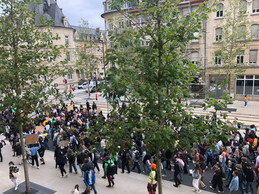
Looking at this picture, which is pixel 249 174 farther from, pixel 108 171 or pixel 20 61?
pixel 20 61

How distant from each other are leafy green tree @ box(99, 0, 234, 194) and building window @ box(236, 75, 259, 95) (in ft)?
80.8

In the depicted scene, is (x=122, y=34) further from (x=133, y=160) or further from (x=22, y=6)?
(x=133, y=160)

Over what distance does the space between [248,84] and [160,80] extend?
26.1 m

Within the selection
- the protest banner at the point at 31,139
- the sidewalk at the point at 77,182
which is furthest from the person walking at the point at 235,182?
the protest banner at the point at 31,139

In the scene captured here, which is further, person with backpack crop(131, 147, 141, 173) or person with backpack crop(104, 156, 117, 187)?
person with backpack crop(131, 147, 141, 173)

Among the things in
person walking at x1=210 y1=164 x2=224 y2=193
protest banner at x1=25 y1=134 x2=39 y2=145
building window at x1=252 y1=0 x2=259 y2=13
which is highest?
building window at x1=252 y1=0 x2=259 y2=13

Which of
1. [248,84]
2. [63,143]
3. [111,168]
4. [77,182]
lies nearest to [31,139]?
[63,143]

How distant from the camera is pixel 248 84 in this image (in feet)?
91.6

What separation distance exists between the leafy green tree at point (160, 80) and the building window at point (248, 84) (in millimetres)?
24634

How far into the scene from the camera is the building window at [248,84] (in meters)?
27.4

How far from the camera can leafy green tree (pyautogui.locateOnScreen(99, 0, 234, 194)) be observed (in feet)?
18.9

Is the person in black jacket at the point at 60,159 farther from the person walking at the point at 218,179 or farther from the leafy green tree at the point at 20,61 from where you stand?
the person walking at the point at 218,179

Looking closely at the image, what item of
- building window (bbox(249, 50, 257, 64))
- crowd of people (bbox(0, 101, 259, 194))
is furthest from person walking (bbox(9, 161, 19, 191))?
building window (bbox(249, 50, 257, 64))

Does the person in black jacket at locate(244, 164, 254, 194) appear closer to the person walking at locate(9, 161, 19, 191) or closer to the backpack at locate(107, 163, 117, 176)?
the backpack at locate(107, 163, 117, 176)
